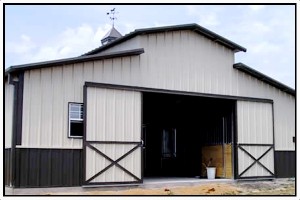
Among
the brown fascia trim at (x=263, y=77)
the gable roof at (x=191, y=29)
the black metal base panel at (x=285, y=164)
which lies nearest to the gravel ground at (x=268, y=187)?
the black metal base panel at (x=285, y=164)

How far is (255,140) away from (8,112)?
28.3ft

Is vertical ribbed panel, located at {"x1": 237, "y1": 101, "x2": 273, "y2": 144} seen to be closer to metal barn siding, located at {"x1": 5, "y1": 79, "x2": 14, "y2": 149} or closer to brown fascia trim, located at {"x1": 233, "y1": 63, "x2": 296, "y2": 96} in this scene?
brown fascia trim, located at {"x1": 233, "y1": 63, "x2": 296, "y2": 96}

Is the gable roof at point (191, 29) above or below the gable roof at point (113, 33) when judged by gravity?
below

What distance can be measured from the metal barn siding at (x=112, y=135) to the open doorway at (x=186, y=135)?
9.30 feet

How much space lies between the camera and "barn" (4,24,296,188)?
495 inches

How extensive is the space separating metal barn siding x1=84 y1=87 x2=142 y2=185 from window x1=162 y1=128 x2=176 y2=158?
6.39m

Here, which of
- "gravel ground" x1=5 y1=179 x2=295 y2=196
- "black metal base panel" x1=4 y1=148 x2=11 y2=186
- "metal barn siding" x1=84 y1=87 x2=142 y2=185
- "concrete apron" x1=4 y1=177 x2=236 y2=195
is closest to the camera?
"concrete apron" x1=4 y1=177 x2=236 y2=195

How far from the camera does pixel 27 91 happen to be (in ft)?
40.8

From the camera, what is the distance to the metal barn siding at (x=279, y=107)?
17.0 m

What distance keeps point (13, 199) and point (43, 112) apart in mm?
2477

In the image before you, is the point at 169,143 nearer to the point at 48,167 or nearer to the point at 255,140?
the point at 255,140

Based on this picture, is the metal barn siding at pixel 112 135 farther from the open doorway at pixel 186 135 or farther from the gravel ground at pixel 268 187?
the gravel ground at pixel 268 187

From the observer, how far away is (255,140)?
17.0 m

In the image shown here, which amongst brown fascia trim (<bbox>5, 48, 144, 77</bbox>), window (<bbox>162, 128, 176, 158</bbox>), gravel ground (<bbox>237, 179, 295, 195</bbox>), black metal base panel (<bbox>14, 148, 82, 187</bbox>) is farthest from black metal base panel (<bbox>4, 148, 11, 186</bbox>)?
window (<bbox>162, 128, 176, 158</bbox>)
